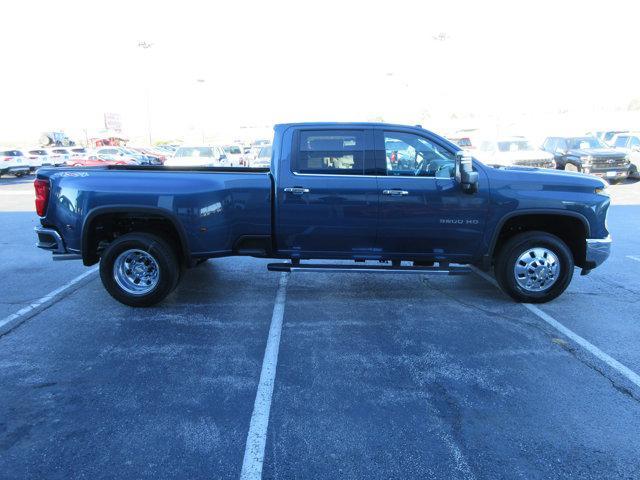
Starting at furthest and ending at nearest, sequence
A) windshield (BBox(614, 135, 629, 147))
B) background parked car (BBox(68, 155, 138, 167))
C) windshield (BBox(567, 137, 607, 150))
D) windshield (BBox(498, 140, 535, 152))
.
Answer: background parked car (BBox(68, 155, 138, 167)) → windshield (BBox(614, 135, 629, 147)) → windshield (BBox(567, 137, 607, 150)) → windshield (BBox(498, 140, 535, 152))

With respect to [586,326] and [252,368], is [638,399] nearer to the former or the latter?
[586,326]

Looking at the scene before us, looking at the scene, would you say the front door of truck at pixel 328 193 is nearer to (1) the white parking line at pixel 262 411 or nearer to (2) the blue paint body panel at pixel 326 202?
(2) the blue paint body panel at pixel 326 202

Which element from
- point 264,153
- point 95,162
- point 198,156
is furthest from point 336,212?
point 95,162

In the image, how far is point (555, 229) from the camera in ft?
18.2

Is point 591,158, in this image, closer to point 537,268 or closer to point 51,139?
point 537,268

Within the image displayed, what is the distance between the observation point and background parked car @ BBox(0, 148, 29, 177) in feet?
86.5

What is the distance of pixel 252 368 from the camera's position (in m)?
3.93

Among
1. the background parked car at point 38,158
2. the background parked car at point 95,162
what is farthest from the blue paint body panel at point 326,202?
the background parked car at point 38,158

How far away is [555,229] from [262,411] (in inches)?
159

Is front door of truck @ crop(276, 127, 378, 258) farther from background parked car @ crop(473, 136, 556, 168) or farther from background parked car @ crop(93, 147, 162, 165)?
background parked car @ crop(93, 147, 162, 165)

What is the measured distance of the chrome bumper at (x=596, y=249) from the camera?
5262 millimetres

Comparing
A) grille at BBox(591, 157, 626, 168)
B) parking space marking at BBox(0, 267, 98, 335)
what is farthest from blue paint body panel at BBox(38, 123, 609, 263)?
grille at BBox(591, 157, 626, 168)

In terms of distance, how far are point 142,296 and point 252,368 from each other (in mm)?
1965

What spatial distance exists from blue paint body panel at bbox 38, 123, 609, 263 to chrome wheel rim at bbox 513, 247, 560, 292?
1.40 feet
